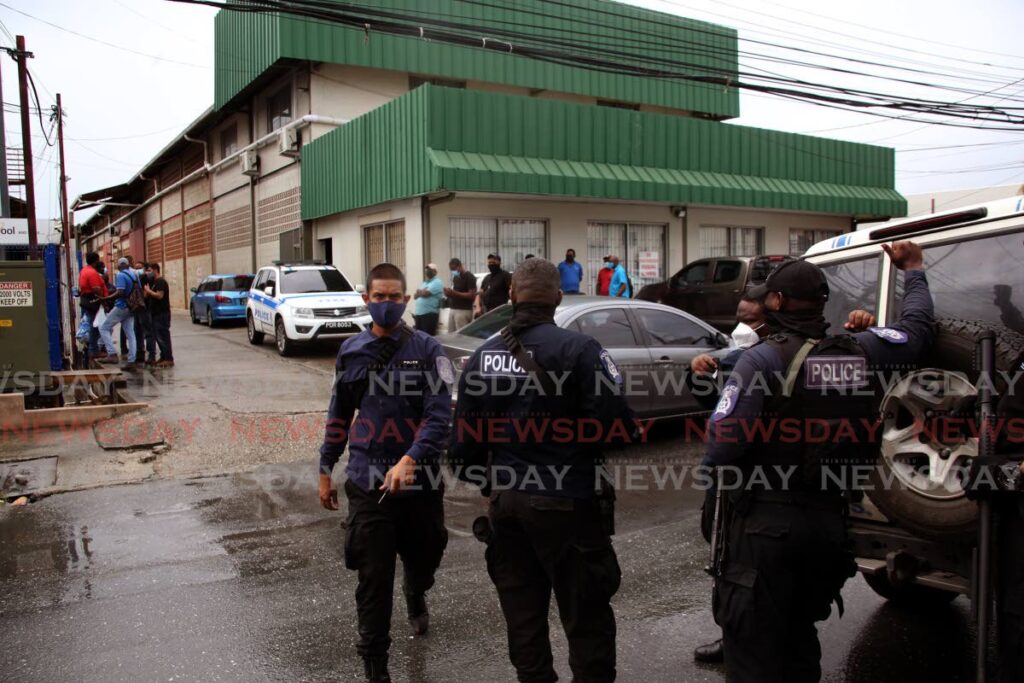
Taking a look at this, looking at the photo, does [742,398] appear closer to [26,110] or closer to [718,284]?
[718,284]

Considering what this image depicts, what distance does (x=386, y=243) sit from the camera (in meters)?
16.7

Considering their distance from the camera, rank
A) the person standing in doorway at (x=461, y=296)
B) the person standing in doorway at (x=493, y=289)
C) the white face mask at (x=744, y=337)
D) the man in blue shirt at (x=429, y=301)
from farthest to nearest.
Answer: the man in blue shirt at (x=429, y=301) < the person standing in doorway at (x=461, y=296) < the person standing in doorway at (x=493, y=289) < the white face mask at (x=744, y=337)

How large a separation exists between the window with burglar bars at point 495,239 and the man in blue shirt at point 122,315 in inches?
224

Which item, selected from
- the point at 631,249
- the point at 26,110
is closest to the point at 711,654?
the point at 631,249

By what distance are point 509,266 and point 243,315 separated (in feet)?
28.0

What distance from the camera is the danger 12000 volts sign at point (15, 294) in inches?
372

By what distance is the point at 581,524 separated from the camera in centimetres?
290

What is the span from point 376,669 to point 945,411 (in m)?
2.56

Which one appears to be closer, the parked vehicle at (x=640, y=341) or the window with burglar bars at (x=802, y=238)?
the parked vehicle at (x=640, y=341)

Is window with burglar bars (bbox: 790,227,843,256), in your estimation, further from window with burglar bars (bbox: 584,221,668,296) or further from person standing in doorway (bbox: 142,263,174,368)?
person standing in doorway (bbox: 142,263,174,368)

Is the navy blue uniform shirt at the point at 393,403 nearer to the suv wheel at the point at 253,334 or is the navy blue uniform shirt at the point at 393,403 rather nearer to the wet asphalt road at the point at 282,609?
the wet asphalt road at the point at 282,609

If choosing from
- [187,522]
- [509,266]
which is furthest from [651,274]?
[187,522]

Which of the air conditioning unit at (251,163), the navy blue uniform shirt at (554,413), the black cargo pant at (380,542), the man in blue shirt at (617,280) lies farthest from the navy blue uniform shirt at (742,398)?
the air conditioning unit at (251,163)

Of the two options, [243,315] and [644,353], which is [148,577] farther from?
[243,315]
